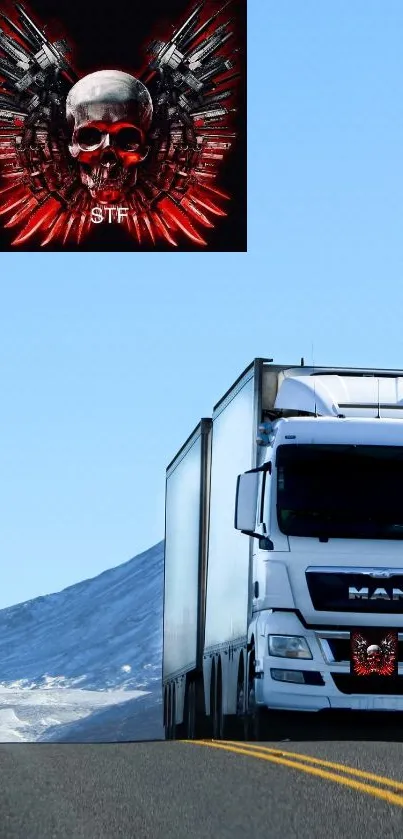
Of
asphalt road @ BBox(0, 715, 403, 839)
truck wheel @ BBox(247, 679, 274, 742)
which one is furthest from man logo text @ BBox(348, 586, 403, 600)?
asphalt road @ BBox(0, 715, 403, 839)

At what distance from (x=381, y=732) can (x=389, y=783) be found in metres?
6.40

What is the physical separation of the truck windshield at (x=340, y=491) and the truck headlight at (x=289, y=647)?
3.24 feet

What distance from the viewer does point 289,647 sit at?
18609 millimetres

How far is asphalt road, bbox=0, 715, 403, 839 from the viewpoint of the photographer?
10.5 m

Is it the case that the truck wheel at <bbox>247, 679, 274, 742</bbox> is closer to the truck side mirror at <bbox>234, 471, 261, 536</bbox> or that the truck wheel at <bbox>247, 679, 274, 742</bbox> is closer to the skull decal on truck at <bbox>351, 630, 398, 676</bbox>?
the skull decal on truck at <bbox>351, 630, 398, 676</bbox>

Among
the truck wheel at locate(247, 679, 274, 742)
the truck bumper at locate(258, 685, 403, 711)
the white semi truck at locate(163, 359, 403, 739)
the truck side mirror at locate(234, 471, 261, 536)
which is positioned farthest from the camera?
the truck side mirror at locate(234, 471, 261, 536)

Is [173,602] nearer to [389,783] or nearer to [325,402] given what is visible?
[325,402]

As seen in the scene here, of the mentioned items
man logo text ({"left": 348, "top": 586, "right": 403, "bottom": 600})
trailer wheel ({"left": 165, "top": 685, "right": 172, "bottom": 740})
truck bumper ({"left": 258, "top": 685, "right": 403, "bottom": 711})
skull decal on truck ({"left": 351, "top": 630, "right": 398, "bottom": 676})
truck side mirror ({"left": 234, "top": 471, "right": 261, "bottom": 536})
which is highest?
truck side mirror ({"left": 234, "top": 471, "right": 261, "bottom": 536})

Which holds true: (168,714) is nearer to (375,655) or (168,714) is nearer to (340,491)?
(375,655)

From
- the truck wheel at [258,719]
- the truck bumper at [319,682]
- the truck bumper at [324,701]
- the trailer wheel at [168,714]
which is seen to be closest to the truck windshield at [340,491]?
the truck bumper at [319,682]

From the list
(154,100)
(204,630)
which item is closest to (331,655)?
→ (204,630)

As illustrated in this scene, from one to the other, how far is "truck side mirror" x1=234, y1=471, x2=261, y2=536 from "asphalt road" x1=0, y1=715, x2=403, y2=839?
264 centimetres

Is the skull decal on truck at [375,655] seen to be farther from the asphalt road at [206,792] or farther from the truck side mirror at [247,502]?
the truck side mirror at [247,502]

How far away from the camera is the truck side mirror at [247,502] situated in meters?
19.1
